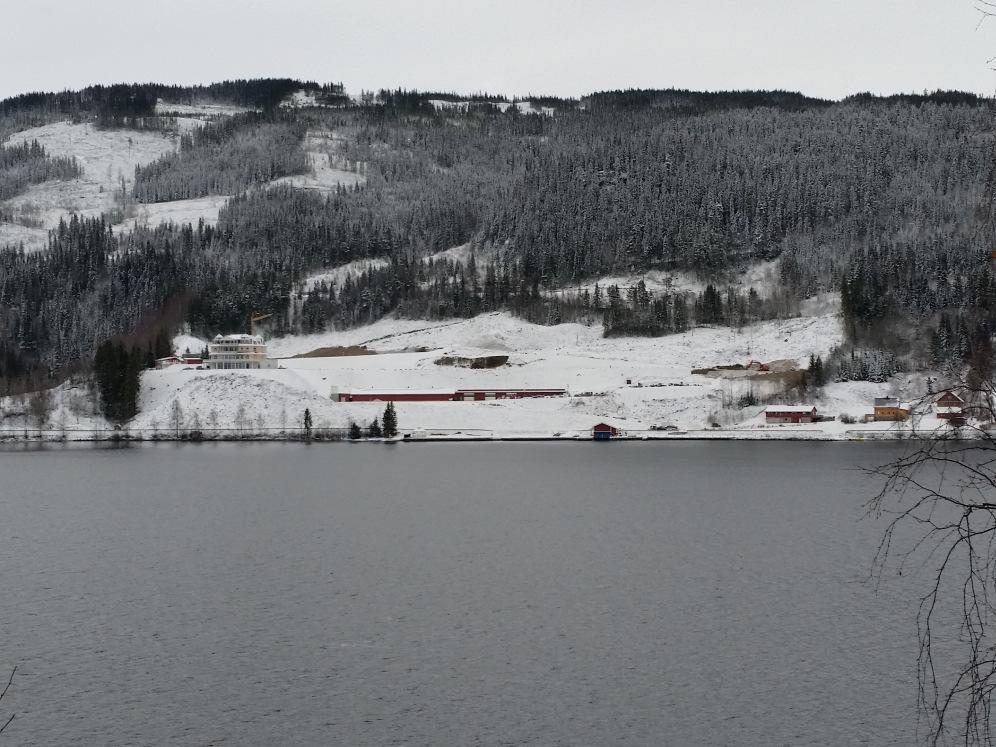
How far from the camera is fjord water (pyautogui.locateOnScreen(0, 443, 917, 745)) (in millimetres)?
22562

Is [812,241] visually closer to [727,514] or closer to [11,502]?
[727,514]

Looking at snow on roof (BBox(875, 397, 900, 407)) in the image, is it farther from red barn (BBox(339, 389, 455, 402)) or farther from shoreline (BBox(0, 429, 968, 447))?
red barn (BBox(339, 389, 455, 402))

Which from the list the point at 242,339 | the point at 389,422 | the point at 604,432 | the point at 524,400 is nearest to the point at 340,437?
the point at 389,422

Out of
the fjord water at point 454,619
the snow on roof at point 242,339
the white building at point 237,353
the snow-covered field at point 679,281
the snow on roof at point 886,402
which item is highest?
the snow-covered field at point 679,281

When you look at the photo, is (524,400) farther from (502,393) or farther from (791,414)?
(791,414)

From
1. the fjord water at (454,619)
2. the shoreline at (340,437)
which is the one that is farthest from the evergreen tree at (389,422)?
the fjord water at (454,619)

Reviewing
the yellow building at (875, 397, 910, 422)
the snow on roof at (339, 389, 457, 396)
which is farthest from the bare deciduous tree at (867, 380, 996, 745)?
the snow on roof at (339, 389, 457, 396)

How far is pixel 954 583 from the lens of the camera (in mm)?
34312

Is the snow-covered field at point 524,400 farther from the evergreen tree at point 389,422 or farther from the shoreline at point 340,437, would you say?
the evergreen tree at point 389,422

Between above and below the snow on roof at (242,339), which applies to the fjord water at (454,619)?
below

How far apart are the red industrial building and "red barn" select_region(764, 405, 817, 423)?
910 inches

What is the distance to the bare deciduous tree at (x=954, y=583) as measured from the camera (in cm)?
753

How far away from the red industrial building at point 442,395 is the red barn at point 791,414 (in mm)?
23102

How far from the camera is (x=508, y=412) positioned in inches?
4395
